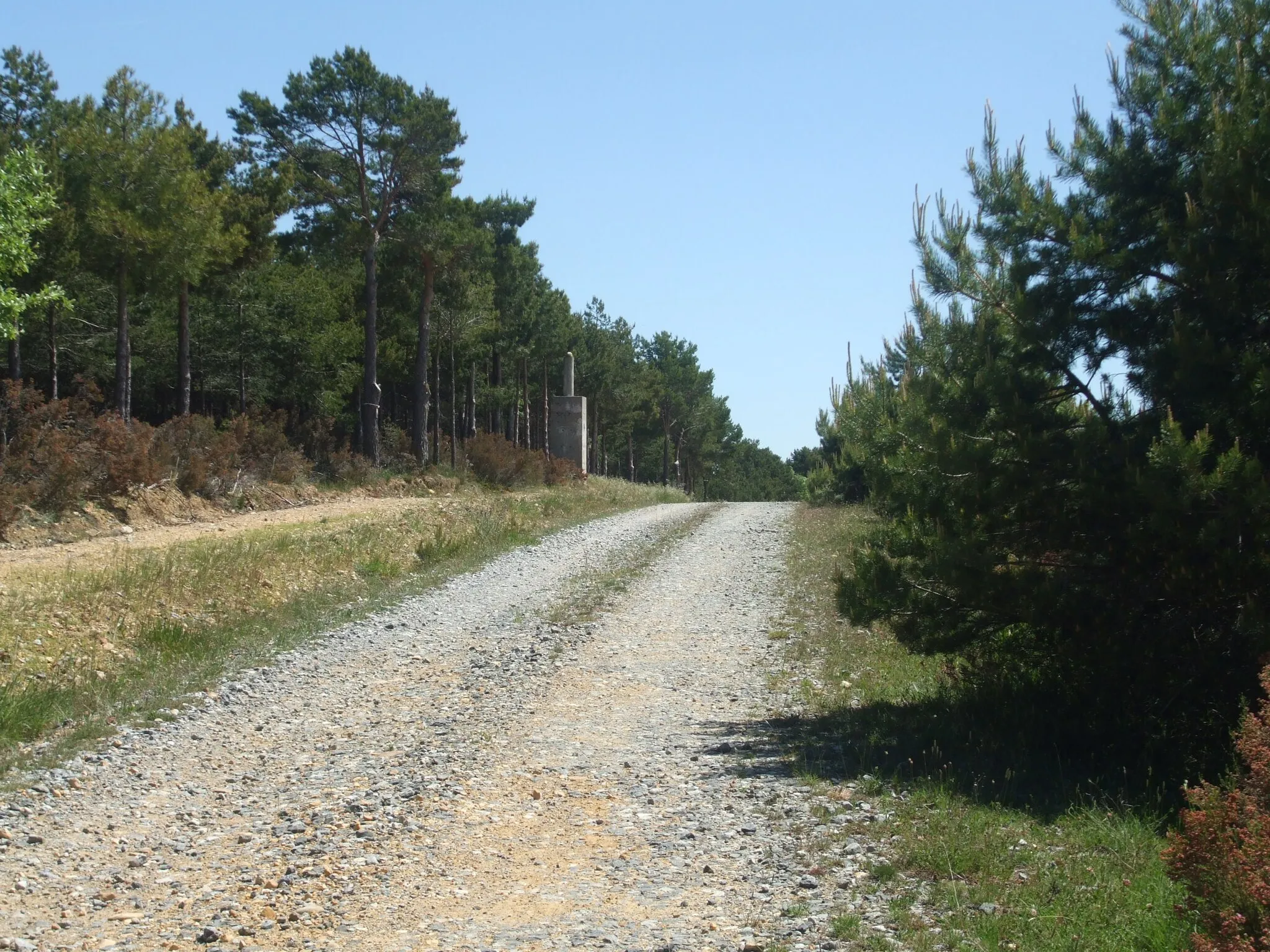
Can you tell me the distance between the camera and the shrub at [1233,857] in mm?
3611

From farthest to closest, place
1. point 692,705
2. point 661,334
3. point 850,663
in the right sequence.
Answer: point 661,334, point 850,663, point 692,705

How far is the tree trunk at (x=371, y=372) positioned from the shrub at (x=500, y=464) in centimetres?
333

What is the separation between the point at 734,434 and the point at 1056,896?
391 feet

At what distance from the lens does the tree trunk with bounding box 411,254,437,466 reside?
37625 millimetres

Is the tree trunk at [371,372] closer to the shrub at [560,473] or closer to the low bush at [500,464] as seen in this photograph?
the low bush at [500,464]

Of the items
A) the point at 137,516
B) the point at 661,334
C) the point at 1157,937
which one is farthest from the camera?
the point at 661,334

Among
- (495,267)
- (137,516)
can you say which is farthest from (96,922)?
(495,267)

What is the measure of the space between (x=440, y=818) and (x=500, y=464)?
3166 cm

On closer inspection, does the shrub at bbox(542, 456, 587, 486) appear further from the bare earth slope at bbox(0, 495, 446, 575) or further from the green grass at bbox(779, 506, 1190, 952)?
the green grass at bbox(779, 506, 1190, 952)

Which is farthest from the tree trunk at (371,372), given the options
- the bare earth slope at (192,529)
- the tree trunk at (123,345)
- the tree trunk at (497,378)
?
the tree trunk at (497,378)

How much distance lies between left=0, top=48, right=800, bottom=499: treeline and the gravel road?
10.8 metres

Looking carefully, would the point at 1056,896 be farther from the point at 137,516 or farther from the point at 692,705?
the point at 137,516

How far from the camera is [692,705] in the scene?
9.12 m

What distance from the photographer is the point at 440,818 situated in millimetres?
6160
